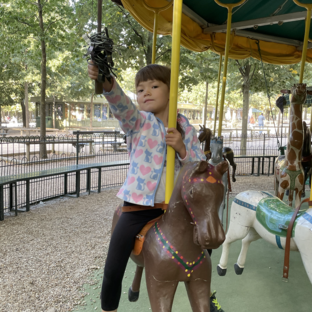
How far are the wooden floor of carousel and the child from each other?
1292 mm

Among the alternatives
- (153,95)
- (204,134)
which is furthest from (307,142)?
(153,95)

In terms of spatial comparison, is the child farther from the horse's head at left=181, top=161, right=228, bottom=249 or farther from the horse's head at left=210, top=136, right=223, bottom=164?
the horse's head at left=210, top=136, right=223, bottom=164

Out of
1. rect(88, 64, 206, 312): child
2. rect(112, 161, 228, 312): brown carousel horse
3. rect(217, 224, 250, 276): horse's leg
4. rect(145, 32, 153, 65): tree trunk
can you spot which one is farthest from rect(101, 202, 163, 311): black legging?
rect(145, 32, 153, 65): tree trunk

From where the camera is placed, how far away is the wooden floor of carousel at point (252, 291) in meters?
2.79

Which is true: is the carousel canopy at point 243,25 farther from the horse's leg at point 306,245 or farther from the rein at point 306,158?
the horse's leg at point 306,245

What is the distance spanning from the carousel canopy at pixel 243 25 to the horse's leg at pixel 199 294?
2.57m

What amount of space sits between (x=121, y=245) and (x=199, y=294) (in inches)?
19.0

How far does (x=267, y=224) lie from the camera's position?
273 cm

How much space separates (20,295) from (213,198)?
2.76 meters

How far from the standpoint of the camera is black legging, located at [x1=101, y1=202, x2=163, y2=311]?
1.65 metres

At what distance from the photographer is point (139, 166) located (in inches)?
Result: 65.9

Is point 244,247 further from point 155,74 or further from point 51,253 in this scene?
point 51,253

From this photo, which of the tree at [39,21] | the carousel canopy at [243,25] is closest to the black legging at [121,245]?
the carousel canopy at [243,25]

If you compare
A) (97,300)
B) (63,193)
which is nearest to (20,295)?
(97,300)
